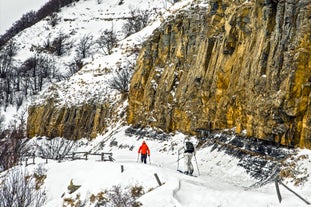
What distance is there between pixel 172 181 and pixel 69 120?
2837 cm

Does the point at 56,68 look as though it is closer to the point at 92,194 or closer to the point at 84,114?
the point at 84,114

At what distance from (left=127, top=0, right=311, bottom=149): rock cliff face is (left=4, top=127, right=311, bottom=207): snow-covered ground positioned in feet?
6.16

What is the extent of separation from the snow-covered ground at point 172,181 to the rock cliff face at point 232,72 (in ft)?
6.16

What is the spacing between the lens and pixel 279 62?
635 inches

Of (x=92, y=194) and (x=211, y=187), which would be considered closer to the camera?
(x=211, y=187)

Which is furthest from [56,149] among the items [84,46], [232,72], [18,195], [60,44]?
[60,44]

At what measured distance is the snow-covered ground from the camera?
13.3 m

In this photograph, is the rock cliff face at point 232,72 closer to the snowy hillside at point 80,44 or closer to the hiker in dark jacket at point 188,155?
the hiker in dark jacket at point 188,155

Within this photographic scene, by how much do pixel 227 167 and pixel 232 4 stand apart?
35.9 ft

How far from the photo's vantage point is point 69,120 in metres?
41.6

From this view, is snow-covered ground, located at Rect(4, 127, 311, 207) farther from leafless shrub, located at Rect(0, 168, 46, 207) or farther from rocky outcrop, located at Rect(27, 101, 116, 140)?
rocky outcrop, located at Rect(27, 101, 116, 140)

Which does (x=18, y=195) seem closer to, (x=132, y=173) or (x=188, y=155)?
(x=132, y=173)

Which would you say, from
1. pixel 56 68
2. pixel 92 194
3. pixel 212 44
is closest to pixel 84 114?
pixel 212 44

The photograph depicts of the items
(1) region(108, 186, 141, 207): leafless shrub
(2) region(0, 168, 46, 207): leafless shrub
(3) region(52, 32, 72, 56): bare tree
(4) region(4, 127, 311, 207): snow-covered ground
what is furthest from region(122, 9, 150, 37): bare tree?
(1) region(108, 186, 141, 207): leafless shrub
